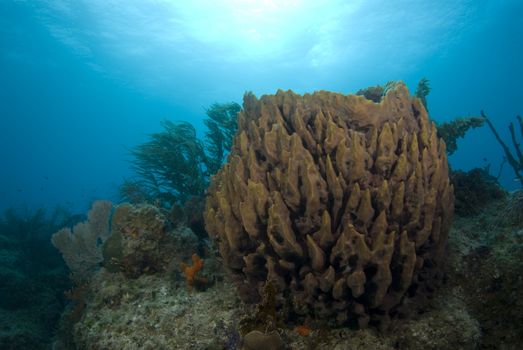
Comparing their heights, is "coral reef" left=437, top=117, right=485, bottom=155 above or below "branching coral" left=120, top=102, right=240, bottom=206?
below

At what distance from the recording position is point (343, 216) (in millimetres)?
2764

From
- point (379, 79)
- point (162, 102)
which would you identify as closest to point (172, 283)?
point (379, 79)

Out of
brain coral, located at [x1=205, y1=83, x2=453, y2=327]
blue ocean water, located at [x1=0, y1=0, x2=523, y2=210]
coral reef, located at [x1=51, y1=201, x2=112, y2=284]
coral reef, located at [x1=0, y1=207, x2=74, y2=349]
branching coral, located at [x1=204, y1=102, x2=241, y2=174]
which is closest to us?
brain coral, located at [x1=205, y1=83, x2=453, y2=327]

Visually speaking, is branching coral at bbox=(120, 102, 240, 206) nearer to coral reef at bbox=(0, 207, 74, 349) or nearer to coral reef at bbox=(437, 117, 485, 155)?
coral reef at bbox=(0, 207, 74, 349)

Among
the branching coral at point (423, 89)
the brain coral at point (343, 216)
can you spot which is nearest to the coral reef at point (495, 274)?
the brain coral at point (343, 216)

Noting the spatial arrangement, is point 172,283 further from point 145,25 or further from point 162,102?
point 162,102

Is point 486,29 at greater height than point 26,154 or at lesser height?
lesser

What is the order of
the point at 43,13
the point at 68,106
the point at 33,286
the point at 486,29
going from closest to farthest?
the point at 33,286 → the point at 43,13 → the point at 486,29 → the point at 68,106

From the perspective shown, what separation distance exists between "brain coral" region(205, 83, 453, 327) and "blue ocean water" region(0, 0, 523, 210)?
300 inches

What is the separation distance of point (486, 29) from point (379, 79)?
783 inches

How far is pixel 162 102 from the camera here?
256 feet

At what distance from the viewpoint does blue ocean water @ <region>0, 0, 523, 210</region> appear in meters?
33.7

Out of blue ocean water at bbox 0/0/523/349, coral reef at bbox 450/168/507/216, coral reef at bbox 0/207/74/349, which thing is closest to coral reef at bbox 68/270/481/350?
blue ocean water at bbox 0/0/523/349

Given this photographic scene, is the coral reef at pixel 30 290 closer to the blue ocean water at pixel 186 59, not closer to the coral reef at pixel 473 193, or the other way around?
the blue ocean water at pixel 186 59
